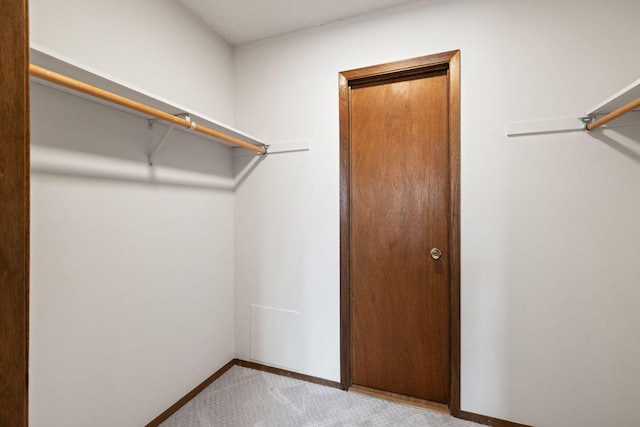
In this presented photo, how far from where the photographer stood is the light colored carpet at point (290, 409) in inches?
61.8

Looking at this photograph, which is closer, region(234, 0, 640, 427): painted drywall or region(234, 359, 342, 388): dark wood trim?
region(234, 0, 640, 427): painted drywall

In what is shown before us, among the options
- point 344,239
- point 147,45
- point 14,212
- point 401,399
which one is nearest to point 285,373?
point 401,399

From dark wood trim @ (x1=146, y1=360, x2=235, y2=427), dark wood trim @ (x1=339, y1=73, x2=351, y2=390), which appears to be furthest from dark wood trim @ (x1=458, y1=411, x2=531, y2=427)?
dark wood trim @ (x1=146, y1=360, x2=235, y2=427)

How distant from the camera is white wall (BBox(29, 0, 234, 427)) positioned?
43.3 inches

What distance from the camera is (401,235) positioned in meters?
1.78

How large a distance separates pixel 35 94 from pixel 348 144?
1542 mm

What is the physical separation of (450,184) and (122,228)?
6.05 feet

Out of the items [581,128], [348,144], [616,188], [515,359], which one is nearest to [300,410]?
[515,359]

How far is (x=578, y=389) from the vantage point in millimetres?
1428

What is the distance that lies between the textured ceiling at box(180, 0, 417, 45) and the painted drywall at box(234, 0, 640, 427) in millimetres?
79

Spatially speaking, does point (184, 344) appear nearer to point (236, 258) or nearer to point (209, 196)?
point (236, 258)

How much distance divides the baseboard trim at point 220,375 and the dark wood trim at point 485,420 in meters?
0.77

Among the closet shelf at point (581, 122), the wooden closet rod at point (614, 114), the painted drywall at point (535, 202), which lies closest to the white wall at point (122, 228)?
the painted drywall at point (535, 202)

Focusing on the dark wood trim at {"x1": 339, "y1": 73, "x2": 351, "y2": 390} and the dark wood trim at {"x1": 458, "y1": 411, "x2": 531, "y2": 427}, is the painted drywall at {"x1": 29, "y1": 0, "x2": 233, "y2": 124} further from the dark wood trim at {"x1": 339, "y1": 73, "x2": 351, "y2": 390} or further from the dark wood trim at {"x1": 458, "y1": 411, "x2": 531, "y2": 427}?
the dark wood trim at {"x1": 458, "y1": 411, "x2": 531, "y2": 427}
